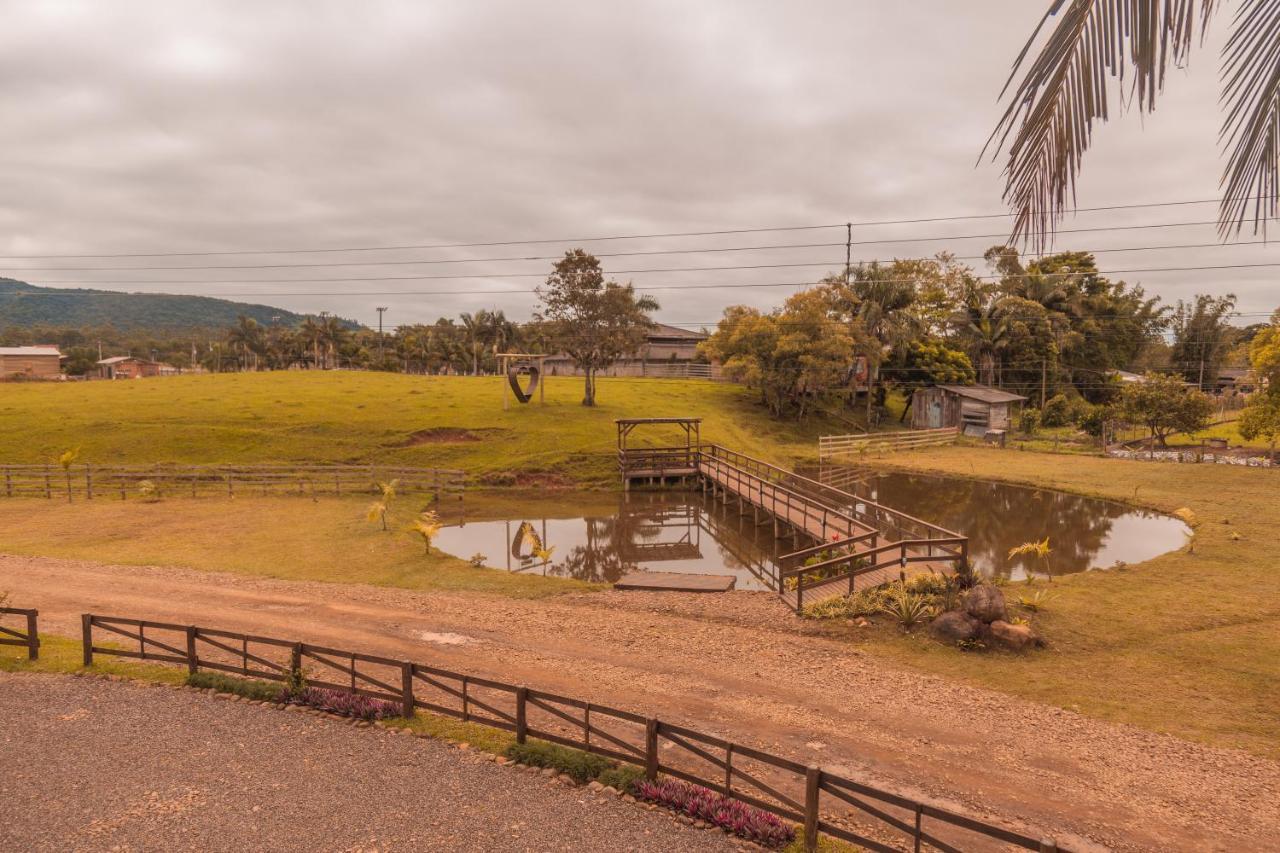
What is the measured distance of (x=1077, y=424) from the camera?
2329 inches

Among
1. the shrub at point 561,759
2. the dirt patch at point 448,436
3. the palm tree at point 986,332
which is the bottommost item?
the shrub at point 561,759

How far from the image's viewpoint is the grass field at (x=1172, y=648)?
12648mm

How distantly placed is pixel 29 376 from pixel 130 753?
93889mm

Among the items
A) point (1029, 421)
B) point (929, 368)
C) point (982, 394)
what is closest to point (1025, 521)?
point (982, 394)

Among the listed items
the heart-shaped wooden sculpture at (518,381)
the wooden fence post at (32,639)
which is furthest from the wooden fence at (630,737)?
the heart-shaped wooden sculpture at (518,381)

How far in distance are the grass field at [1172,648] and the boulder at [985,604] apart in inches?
37.1

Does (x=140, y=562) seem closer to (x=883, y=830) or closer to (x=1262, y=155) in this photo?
(x=883, y=830)

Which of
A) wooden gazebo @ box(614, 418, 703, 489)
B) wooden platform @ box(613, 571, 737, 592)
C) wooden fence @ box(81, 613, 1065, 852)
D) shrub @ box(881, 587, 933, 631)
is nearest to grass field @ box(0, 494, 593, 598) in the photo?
wooden platform @ box(613, 571, 737, 592)

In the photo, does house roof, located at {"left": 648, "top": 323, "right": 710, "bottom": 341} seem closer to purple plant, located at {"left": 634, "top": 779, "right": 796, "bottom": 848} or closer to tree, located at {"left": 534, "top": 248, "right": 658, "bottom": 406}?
tree, located at {"left": 534, "top": 248, "right": 658, "bottom": 406}

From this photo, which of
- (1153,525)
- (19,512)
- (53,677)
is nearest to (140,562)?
(53,677)

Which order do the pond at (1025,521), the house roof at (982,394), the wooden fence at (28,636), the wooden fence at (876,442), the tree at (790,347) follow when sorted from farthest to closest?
the house roof at (982,394), the tree at (790,347), the wooden fence at (876,442), the pond at (1025,521), the wooden fence at (28,636)

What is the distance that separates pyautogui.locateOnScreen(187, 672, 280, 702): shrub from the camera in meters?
13.2

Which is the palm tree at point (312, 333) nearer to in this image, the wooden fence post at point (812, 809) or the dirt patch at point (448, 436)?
the dirt patch at point (448, 436)

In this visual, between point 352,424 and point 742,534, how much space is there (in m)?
29.9
